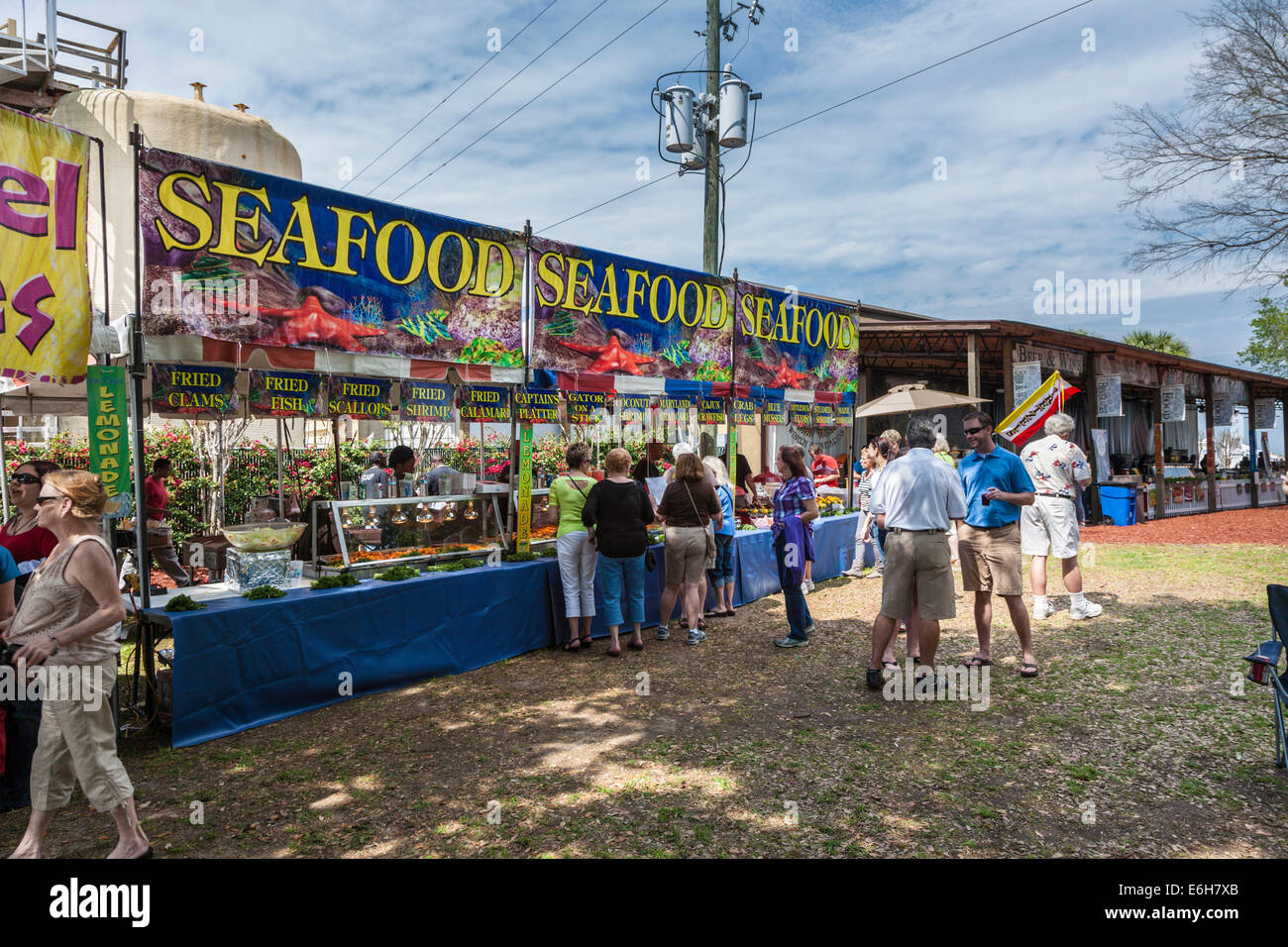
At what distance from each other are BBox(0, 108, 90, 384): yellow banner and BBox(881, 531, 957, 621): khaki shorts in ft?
17.5

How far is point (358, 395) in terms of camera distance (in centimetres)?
796

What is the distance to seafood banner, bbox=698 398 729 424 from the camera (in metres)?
9.84

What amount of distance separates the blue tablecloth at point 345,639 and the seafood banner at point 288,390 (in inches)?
96.8

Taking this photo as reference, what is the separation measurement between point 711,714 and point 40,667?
372cm

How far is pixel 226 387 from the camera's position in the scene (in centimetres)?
663

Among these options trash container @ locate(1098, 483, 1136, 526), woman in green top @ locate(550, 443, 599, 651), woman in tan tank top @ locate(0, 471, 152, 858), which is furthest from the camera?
trash container @ locate(1098, 483, 1136, 526)

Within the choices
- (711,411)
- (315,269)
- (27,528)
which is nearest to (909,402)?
(711,411)

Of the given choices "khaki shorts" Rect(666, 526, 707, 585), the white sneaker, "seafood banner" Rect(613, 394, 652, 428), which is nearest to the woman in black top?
"khaki shorts" Rect(666, 526, 707, 585)

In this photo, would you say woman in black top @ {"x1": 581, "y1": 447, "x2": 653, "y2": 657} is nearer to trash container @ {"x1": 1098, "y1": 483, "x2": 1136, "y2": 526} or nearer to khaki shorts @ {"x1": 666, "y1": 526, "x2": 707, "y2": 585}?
khaki shorts @ {"x1": 666, "y1": 526, "x2": 707, "y2": 585}

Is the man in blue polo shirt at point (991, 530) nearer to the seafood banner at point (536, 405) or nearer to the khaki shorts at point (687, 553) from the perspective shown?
the khaki shorts at point (687, 553)

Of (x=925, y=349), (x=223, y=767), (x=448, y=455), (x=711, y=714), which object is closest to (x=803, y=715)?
(x=711, y=714)

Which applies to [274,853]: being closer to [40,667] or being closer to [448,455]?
[40,667]

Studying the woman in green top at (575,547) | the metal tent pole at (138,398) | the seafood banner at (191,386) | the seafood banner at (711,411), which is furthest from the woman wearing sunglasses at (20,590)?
the seafood banner at (711,411)

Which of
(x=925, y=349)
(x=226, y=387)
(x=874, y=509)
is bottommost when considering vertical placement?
(x=874, y=509)
